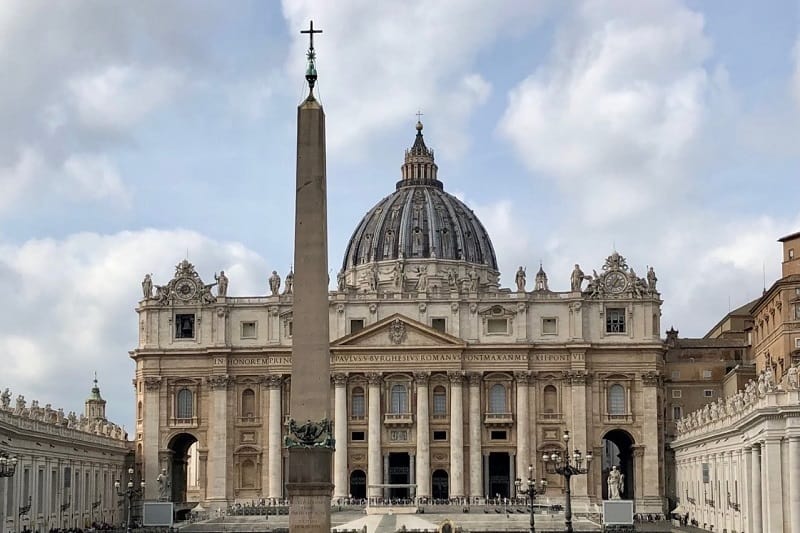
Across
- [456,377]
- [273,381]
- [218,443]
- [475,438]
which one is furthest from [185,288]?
[475,438]

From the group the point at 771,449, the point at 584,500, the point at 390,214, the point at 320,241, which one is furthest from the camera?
the point at 390,214

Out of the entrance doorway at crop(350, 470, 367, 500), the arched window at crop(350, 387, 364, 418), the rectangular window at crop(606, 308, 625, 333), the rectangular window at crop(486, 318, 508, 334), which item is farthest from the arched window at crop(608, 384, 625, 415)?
the entrance doorway at crop(350, 470, 367, 500)

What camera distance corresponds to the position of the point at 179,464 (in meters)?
112

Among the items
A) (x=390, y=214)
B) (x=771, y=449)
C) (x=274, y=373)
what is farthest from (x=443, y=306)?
(x=771, y=449)

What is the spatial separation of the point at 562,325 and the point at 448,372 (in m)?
9.26

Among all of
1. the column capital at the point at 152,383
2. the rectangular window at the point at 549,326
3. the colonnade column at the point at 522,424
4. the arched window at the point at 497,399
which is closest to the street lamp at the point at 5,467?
the column capital at the point at 152,383

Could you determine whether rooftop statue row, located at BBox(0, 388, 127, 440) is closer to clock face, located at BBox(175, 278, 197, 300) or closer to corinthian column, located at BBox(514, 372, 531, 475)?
clock face, located at BBox(175, 278, 197, 300)

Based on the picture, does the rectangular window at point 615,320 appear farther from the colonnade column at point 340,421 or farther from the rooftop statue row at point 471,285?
the colonnade column at point 340,421

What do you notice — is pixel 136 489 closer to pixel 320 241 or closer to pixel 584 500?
pixel 584 500

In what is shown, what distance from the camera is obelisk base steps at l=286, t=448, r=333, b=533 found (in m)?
35.2

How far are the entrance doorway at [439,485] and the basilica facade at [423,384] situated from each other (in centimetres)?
7

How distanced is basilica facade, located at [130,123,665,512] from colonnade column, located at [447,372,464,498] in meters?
0.12

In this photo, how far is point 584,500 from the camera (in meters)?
102

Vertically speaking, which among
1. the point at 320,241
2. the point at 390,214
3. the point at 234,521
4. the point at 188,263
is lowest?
the point at 234,521
